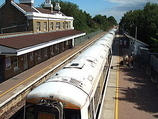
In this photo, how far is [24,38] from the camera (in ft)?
61.1

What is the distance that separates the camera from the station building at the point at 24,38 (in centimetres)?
1532

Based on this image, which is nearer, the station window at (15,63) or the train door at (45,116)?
the train door at (45,116)

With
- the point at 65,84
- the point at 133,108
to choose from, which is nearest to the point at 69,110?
the point at 65,84

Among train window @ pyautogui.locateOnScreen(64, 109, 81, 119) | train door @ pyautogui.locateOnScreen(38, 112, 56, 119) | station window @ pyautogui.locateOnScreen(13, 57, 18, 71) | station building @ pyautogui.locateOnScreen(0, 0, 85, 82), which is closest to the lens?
train door @ pyautogui.locateOnScreen(38, 112, 56, 119)

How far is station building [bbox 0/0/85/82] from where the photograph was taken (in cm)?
1532

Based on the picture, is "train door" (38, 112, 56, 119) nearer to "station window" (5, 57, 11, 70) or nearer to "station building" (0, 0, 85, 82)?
"station building" (0, 0, 85, 82)

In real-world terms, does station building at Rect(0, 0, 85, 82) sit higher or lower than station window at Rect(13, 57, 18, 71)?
higher

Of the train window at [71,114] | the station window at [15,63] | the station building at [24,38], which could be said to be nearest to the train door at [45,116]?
the train window at [71,114]

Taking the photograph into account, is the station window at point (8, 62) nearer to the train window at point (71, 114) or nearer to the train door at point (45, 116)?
the train door at point (45, 116)

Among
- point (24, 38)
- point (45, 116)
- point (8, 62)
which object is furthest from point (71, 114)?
point (24, 38)

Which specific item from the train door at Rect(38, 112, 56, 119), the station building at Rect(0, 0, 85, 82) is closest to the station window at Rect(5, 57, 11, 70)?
the station building at Rect(0, 0, 85, 82)

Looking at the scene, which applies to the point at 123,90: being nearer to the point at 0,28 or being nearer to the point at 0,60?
the point at 0,60

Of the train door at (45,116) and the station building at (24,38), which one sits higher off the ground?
the station building at (24,38)

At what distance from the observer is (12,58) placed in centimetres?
1733
